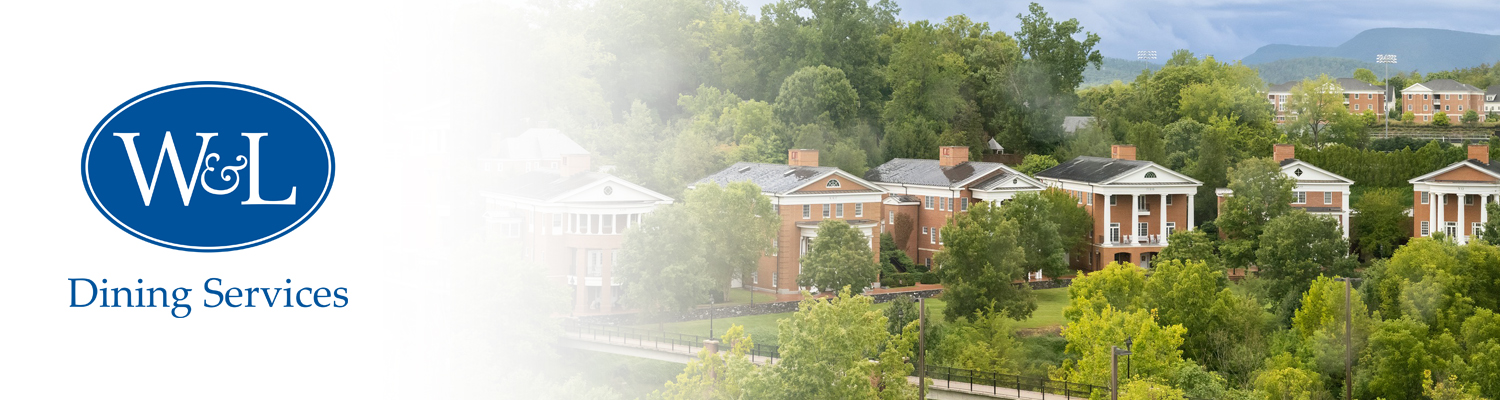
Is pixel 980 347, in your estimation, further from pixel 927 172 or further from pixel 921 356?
pixel 927 172

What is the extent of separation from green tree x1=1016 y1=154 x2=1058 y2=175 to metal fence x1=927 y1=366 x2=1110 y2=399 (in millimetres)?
20853

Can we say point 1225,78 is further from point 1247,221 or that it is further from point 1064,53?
point 1247,221

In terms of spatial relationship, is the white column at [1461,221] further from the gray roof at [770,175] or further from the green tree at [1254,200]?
the gray roof at [770,175]

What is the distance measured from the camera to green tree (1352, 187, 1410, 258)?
127ft

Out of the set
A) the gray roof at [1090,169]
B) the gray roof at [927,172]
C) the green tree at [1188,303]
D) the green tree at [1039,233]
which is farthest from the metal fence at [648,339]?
the gray roof at [1090,169]

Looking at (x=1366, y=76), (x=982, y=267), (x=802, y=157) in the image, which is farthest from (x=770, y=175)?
(x=1366, y=76)

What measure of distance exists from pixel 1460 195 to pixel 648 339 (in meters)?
25.0

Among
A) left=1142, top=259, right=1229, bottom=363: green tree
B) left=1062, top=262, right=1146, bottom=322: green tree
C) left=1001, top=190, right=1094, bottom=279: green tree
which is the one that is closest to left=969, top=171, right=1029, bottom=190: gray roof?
left=1001, top=190, right=1094, bottom=279: green tree

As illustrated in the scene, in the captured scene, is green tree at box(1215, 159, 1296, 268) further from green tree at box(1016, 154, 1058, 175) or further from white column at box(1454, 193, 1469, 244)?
green tree at box(1016, 154, 1058, 175)

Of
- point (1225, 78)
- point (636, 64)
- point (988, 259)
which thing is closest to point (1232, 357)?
point (988, 259)

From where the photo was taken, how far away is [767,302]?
31984mm

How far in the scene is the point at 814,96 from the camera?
143 ft

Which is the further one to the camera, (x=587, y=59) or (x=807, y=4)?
(x=807, y=4)

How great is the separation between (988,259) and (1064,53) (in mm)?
20427
